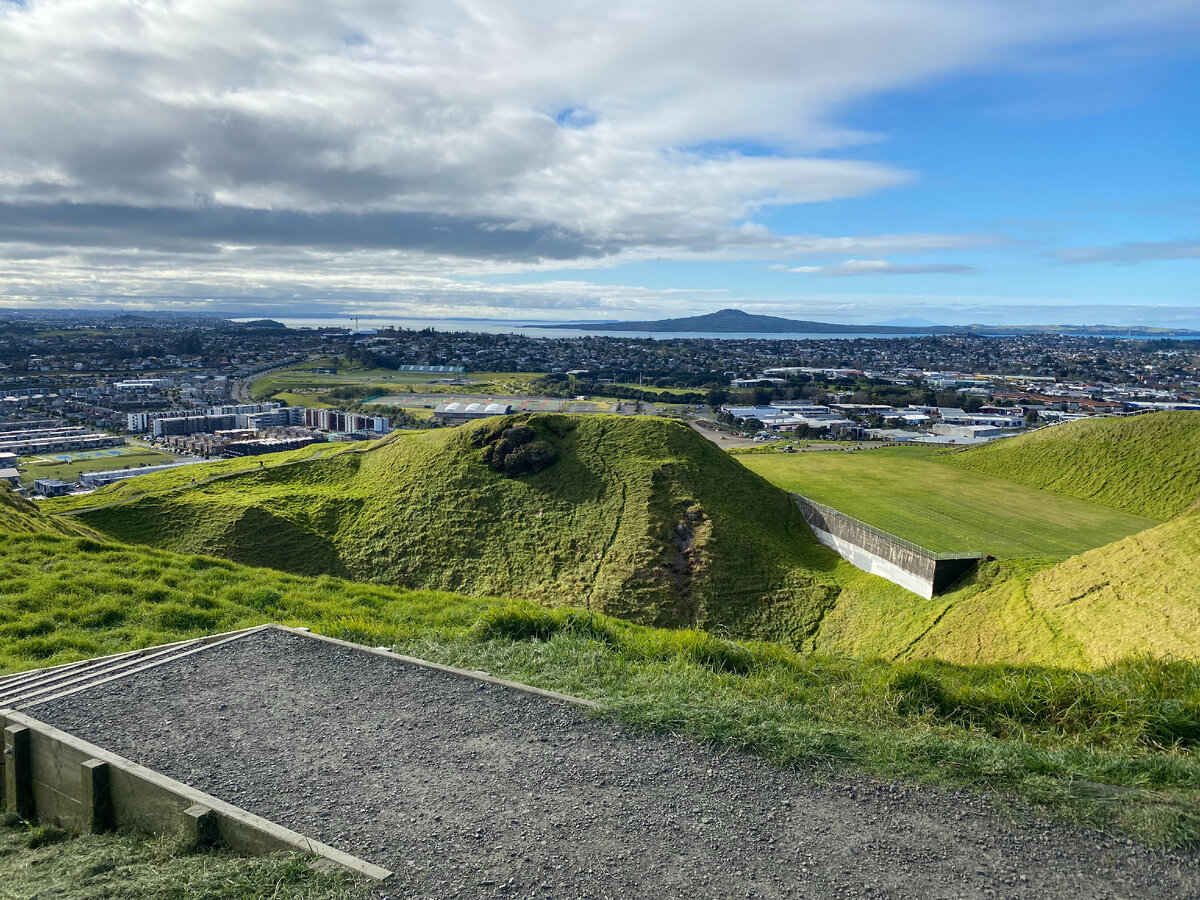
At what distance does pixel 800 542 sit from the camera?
2519cm

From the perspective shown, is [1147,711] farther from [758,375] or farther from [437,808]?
[758,375]

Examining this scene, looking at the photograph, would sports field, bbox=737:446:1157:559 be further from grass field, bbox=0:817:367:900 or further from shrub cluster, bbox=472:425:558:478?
grass field, bbox=0:817:367:900

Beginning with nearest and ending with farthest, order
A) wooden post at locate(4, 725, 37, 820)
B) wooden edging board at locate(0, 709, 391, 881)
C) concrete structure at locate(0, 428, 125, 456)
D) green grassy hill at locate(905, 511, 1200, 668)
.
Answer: wooden edging board at locate(0, 709, 391, 881) → wooden post at locate(4, 725, 37, 820) → green grassy hill at locate(905, 511, 1200, 668) → concrete structure at locate(0, 428, 125, 456)

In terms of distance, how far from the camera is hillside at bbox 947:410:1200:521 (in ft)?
101

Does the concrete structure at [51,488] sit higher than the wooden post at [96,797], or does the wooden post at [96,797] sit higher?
the wooden post at [96,797]

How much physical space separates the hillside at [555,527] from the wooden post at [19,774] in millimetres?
15487

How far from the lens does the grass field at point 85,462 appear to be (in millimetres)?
50438

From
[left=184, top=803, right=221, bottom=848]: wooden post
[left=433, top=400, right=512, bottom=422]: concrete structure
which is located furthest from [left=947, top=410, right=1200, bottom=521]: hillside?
[left=433, top=400, right=512, bottom=422]: concrete structure

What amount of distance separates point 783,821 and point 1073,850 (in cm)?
214

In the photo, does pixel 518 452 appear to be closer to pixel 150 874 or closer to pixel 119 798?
pixel 119 798

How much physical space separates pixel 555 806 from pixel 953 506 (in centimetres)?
3042

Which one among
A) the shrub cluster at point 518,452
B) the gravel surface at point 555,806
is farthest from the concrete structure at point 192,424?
the gravel surface at point 555,806

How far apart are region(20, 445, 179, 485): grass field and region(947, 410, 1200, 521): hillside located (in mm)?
63472

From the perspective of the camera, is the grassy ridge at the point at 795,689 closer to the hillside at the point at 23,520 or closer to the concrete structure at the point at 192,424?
the hillside at the point at 23,520
